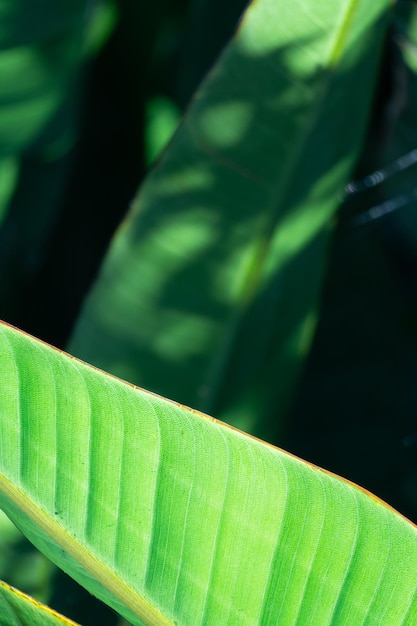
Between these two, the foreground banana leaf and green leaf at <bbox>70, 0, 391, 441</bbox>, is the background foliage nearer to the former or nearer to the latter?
green leaf at <bbox>70, 0, 391, 441</bbox>

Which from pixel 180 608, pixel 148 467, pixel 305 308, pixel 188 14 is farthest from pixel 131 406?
pixel 188 14

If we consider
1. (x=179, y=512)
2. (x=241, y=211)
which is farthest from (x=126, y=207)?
(x=179, y=512)

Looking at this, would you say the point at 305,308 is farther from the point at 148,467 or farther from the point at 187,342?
the point at 148,467

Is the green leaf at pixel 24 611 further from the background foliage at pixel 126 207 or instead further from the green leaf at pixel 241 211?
the background foliage at pixel 126 207

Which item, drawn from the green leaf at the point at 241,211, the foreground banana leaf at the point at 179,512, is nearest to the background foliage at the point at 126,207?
the green leaf at the point at 241,211

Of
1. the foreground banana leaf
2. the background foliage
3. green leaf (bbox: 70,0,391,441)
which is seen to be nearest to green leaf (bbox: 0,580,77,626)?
the foreground banana leaf

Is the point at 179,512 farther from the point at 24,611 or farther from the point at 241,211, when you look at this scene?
the point at 241,211
